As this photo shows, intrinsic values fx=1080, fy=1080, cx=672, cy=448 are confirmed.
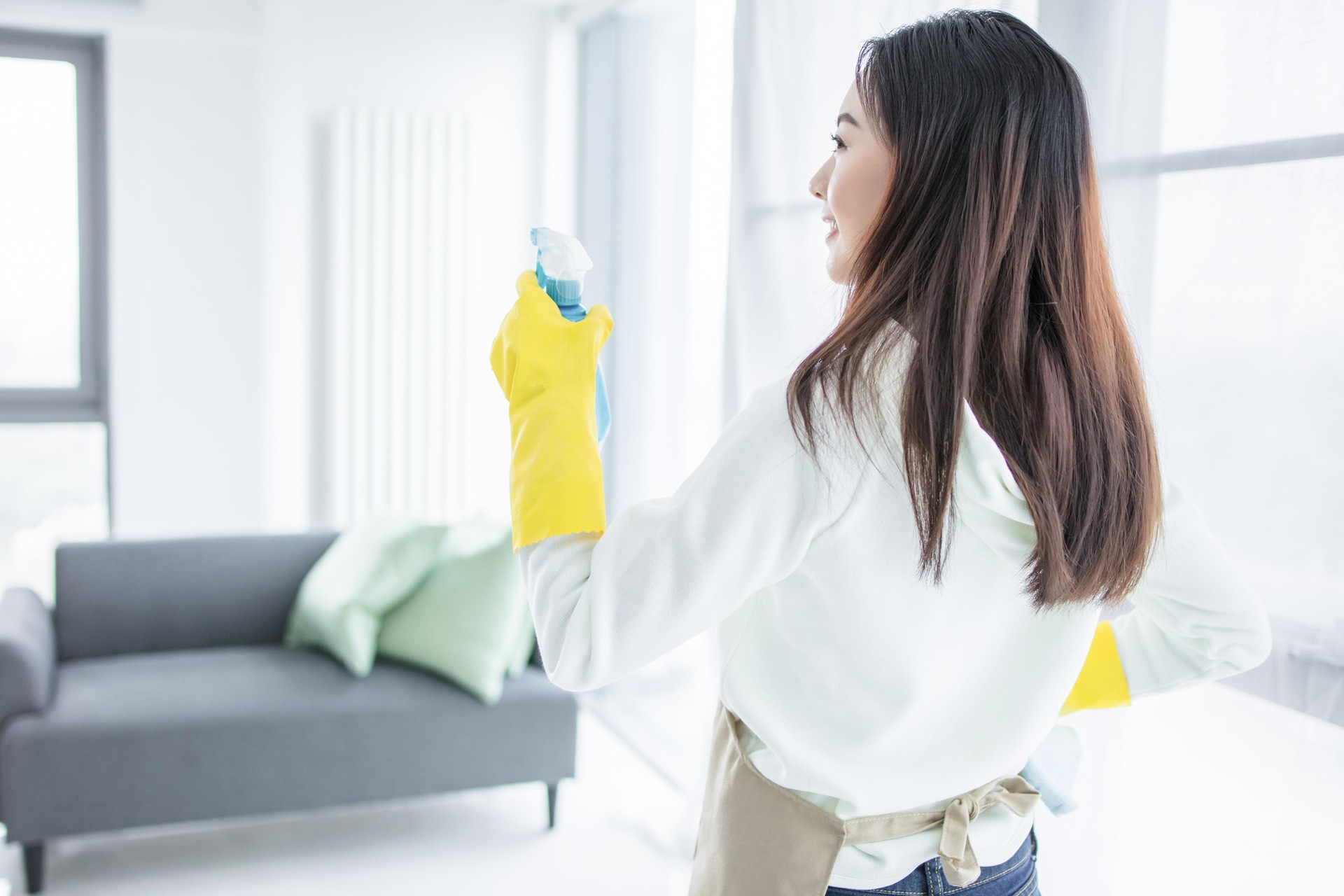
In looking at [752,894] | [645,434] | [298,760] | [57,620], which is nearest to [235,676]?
[298,760]

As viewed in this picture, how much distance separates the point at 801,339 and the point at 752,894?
1.44 meters

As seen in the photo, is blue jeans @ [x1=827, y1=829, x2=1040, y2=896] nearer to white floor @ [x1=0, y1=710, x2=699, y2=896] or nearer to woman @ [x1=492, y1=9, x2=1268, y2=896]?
woman @ [x1=492, y1=9, x2=1268, y2=896]

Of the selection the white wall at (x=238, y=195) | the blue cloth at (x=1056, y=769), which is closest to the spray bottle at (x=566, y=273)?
the blue cloth at (x=1056, y=769)

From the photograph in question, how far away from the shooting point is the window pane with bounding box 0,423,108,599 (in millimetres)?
3723

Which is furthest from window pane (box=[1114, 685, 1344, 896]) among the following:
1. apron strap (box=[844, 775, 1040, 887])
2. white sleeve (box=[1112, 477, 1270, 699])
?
apron strap (box=[844, 775, 1040, 887])

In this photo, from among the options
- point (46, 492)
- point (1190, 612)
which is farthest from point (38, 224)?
point (1190, 612)

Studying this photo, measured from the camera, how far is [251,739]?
2.40 m

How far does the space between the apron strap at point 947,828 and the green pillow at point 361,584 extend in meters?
1.95

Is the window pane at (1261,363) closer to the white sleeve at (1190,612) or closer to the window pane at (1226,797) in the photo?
the window pane at (1226,797)

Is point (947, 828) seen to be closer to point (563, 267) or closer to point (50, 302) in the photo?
point (563, 267)

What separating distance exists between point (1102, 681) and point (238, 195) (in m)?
3.48

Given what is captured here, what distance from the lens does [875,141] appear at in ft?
2.71

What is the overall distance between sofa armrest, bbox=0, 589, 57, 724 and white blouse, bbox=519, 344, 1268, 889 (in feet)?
6.43

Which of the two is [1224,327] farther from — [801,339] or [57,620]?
[57,620]
